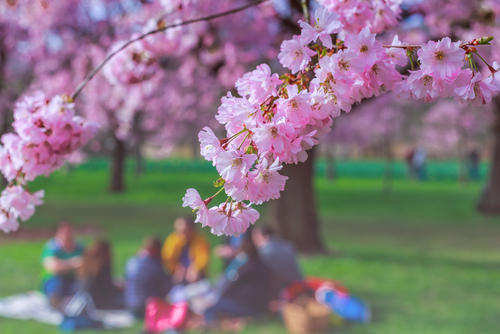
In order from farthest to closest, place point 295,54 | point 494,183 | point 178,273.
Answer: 1. point 494,183
2. point 178,273
3. point 295,54

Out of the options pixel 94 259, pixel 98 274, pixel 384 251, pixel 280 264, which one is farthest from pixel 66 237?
pixel 384 251

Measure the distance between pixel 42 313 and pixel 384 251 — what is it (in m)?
7.08

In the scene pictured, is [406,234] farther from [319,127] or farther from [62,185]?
[62,185]

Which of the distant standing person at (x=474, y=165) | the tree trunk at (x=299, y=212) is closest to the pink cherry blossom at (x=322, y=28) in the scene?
the tree trunk at (x=299, y=212)

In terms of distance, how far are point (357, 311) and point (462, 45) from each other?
621cm

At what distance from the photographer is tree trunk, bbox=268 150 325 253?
36.0 ft

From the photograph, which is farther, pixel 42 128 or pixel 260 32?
pixel 260 32

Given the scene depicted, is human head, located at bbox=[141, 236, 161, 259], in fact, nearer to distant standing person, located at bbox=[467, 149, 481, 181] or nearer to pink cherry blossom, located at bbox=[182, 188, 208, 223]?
pink cherry blossom, located at bbox=[182, 188, 208, 223]

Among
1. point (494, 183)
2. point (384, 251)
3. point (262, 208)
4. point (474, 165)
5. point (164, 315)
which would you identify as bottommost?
point (474, 165)

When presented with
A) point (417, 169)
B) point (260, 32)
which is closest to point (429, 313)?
point (260, 32)

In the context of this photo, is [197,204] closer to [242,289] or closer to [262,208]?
[242,289]

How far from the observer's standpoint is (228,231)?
148 cm

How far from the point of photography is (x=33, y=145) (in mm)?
2076

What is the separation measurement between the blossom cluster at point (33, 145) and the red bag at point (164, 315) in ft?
16.2
